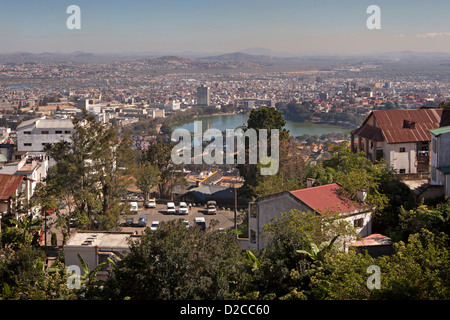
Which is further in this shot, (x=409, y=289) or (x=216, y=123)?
(x=216, y=123)

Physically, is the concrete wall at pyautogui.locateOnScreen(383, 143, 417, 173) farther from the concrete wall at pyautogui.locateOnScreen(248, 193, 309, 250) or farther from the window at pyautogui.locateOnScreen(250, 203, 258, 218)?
the concrete wall at pyautogui.locateOnScreen(248, 193, 309, 250)

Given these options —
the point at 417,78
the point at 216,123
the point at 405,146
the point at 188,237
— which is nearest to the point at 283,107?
the point at 216,123

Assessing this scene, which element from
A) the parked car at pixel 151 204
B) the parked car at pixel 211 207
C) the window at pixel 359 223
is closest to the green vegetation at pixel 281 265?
the window at pixel 359 223

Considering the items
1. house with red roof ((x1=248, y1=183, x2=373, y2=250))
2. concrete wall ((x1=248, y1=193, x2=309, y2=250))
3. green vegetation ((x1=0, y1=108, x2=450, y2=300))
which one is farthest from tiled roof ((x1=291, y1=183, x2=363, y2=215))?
green vegetation ((x1=0, y1=108, x2=450, y2=300))

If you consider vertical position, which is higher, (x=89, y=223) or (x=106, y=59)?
(x=106, y=59)

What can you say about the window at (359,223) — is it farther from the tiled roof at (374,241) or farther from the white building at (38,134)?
the white building at (38,134)
